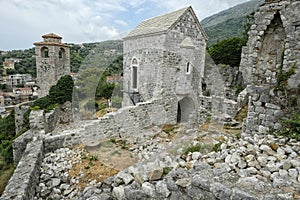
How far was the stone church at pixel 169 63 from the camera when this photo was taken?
8516 millimetres

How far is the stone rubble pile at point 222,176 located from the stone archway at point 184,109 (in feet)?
23.0

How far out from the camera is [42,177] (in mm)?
4809

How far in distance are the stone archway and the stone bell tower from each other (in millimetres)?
15657

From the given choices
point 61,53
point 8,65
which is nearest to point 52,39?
point 61,53

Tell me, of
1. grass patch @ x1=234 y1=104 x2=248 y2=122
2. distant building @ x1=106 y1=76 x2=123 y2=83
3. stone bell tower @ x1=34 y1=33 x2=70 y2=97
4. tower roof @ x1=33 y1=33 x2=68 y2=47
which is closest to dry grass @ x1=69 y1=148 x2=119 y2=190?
grass patch @ x1=234 y1=104 x2=248 y2=122

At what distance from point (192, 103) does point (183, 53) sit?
104 inches

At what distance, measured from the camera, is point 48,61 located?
65.7 ft

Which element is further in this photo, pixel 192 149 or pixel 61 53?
pixel 61 53

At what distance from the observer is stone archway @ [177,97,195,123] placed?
10.0 m

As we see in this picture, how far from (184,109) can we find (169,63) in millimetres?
2880

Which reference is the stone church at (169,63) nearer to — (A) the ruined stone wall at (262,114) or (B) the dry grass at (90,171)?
(B) the dry grass at (90,171)

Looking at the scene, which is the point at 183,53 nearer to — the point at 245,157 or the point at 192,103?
the point at 192,103

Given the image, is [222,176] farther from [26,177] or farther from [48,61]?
[48,61]

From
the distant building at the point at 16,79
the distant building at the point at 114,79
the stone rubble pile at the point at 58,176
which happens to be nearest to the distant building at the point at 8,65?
the distant building at the point at 16,79
